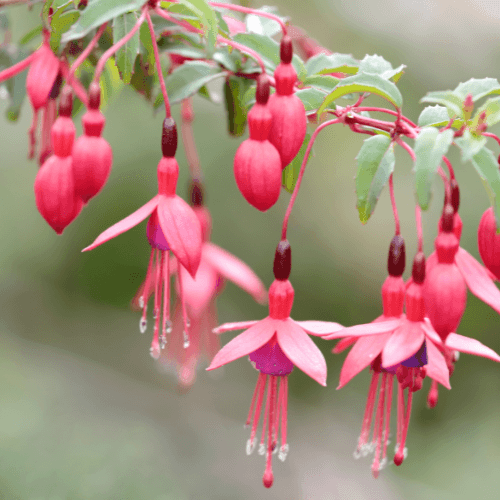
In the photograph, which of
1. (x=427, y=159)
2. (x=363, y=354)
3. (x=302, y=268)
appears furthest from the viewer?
(x=302, y=268)

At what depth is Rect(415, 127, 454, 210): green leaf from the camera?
345mm

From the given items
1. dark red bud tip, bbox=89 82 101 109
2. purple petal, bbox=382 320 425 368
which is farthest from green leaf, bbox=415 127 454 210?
dark red bud tip, bbox=89 82 101 109

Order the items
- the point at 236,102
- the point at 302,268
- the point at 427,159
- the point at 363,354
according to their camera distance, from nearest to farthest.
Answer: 1. the point at 427,159
2. the point at 363,354
3. the point at 236,102
4. the point at 302,268

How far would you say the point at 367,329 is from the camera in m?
0.45

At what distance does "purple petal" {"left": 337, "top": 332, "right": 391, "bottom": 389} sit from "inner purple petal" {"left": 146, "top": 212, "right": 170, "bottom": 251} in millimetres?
179

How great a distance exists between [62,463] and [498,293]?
929mm

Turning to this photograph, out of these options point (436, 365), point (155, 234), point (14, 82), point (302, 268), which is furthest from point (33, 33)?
point (302, 268)

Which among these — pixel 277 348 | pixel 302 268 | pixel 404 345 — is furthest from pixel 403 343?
pixel 302 268

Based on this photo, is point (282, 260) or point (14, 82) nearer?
point (282, 260)

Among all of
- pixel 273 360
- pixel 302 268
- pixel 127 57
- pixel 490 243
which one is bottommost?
pixel 302 268

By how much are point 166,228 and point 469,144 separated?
22cm

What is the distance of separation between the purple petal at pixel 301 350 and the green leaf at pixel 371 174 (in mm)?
112

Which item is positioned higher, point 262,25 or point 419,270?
point 262,25

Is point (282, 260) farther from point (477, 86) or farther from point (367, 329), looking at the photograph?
point (477, 86)
